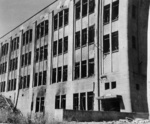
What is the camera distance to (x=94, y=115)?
2019 cm

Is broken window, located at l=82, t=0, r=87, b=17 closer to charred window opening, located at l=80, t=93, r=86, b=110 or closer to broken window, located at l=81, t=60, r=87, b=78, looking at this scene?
broken window, located at l=81, t=60, r=87, b=78

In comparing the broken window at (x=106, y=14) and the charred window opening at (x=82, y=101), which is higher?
the broken window at (x=106, y=14)

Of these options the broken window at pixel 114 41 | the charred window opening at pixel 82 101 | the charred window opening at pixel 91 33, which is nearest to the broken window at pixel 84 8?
the charred window opening at pixel 91 33

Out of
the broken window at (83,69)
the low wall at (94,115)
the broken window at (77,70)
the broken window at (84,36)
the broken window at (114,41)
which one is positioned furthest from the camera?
the broken window at (77,70)

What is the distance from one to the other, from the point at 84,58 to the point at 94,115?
380 inches

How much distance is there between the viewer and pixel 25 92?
3841 centimetres

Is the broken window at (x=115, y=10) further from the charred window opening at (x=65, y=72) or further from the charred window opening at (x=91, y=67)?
the charred window opening at (x=65, y=72)

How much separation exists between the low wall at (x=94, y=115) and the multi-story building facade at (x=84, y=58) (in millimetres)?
1320

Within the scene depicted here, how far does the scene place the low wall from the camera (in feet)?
61.1

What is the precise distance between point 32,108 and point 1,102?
6422mm

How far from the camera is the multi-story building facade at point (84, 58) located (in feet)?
80.9

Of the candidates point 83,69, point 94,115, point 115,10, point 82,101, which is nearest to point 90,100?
point 82,101

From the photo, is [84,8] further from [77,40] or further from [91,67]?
[91,67]

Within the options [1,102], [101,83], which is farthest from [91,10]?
[1,102]
